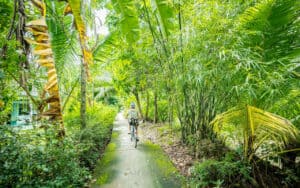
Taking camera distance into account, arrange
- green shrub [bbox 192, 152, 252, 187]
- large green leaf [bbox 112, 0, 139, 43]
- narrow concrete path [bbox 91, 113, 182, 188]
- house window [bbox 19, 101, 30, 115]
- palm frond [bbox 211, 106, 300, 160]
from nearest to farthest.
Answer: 1. palm frond [bbox 211, 106, 300, 160]
2. green shrub [bbox 192, 152, 252, 187]
3. large green leaf [bbox 112, 0, 139, 43]
4. house window [bbox 19, 101, 30, 115]
5. narrow concrete path [bbox 91, 113, 182, 188]

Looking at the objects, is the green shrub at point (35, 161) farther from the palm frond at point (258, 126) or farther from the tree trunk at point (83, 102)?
the palm frond at point (258, 126)

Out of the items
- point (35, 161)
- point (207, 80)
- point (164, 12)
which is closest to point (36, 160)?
point (35, 161)

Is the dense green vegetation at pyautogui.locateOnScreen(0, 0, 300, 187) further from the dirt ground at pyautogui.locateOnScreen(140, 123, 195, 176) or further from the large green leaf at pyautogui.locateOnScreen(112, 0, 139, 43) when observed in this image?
the dirt ground at pyautogui.locateOnScreen(140, 123, 195, 176)

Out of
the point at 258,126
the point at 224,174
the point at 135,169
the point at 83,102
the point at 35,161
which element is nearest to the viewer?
the point at 35,161

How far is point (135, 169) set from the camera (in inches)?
175

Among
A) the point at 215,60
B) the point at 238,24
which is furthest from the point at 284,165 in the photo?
the point at 238,24

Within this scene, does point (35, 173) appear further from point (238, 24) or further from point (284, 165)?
point (284, 165)

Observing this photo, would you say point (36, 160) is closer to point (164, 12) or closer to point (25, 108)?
point (25, 108)

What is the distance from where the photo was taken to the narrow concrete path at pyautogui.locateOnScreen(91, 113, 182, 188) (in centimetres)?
375

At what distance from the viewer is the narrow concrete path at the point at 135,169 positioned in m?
3.75

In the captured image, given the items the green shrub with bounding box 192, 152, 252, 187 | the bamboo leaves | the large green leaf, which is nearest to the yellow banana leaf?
the large green leaf

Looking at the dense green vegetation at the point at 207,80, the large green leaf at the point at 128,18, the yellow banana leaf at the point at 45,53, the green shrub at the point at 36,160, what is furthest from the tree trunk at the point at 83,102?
the yellow banana leaf at the point at 45,53

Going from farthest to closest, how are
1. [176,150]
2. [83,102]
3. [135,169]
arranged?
[176,150] < [83,102] < [135,169]

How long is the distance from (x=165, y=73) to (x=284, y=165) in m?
3.82
